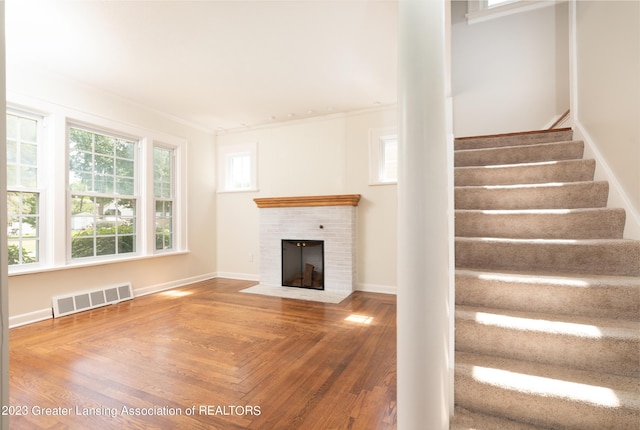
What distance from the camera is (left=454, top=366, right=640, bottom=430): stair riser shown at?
1186 mm

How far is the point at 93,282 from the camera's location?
3756 millimetres

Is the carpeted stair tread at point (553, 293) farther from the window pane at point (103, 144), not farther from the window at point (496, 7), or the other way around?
the window pane at point (103, 144)

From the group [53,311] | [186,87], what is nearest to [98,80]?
[186,87]

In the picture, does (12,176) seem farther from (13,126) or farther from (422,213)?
(422,213)

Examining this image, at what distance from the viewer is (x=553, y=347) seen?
4.75 ft

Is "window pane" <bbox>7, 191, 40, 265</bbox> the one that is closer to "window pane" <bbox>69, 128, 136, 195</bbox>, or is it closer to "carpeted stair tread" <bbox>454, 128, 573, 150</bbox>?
"window pane" <bbox>69, 128, 136, 195</bbox>

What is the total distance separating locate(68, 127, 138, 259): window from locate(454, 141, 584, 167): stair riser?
13.8 ft

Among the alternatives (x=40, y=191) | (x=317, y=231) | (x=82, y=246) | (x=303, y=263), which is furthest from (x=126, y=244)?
(x=317, y=231)

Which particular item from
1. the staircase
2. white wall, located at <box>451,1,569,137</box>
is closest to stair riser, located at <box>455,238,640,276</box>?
the staircase

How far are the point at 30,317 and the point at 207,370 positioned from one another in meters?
2.46

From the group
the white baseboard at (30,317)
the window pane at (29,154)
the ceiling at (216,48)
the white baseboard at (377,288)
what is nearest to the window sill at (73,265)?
the white baseboard at (30,317)

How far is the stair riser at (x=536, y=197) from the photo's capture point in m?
2.01

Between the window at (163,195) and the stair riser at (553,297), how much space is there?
4.42m

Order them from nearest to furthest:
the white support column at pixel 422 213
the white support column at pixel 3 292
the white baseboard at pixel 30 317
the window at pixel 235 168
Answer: the white support column at pixel 3 292 < the white support column at pixel 422 213 < the white baseboard at pixel 30 317 < the window at pixel 235 168
